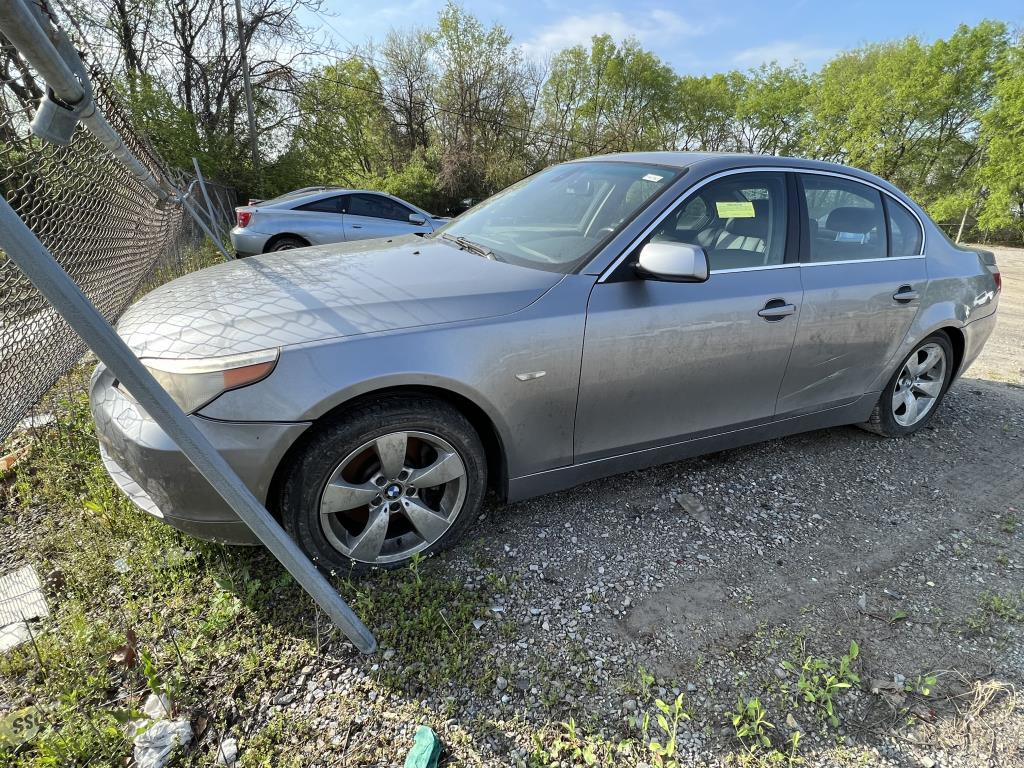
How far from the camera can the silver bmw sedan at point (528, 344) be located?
190 cm

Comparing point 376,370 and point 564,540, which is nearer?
point 376,370

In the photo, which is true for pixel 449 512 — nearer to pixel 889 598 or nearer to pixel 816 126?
pixel 889 598

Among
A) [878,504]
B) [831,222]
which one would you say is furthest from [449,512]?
[831,222]

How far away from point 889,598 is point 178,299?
3.29 meters

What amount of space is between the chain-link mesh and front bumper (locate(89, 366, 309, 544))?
65 centimetres

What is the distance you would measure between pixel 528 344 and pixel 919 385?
3.09m

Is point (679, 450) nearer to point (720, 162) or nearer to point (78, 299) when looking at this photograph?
point (720, 162)

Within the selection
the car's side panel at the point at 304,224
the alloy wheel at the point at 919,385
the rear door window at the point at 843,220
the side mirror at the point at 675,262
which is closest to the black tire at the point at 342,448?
the side mirror at the point at 675,262

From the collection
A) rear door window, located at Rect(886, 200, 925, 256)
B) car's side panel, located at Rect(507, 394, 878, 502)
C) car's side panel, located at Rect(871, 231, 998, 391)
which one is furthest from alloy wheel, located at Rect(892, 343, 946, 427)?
rear door window, located at Rect(886, 200, 925, 256)

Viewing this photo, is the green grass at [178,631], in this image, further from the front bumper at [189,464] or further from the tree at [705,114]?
the tree at [705,114]

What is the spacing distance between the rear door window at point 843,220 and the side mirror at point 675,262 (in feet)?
3.45

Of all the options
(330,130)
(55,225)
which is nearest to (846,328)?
(55,225)

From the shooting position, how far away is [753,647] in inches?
80.3

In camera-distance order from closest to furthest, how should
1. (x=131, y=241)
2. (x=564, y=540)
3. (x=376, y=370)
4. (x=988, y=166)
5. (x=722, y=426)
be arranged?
1. (x=376, y=370)
2. (x=564, y=540)
3. (x=722, y=426)
4. (x=131, y=241)
5. (x=988, y=166)
